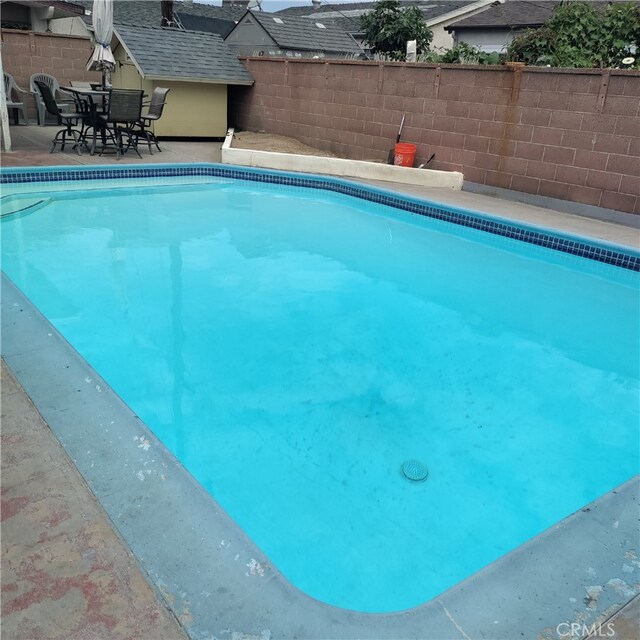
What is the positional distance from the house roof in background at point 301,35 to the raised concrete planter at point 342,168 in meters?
7.43

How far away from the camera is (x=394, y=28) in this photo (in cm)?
1972

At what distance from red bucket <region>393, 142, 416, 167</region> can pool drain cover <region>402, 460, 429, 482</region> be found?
6.98m

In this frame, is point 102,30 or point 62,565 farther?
point 102,30

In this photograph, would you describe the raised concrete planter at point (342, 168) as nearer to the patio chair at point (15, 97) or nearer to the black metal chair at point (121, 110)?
the black metal chair at point (121, 110)

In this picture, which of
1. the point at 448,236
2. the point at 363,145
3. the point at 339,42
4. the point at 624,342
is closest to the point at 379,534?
the point at 624,342

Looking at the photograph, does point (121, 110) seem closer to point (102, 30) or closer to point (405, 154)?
point (102, 30)

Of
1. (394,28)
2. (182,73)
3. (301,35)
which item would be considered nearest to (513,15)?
(394,28)

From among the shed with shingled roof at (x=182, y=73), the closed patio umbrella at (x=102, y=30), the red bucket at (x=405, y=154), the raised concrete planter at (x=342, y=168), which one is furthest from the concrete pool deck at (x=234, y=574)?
the shed with shingled roof at (x=182, y=73)

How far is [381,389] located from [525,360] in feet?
4.04

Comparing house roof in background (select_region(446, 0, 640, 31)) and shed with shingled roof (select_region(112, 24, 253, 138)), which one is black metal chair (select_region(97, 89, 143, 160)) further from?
house roof in background (select_region(446, 0, 640, 31))

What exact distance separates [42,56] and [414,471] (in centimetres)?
1280

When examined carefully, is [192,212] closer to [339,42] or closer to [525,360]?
[525,360]

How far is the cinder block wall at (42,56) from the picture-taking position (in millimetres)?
11680

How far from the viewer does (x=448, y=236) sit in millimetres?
7098
